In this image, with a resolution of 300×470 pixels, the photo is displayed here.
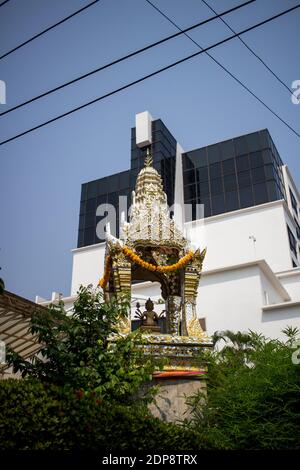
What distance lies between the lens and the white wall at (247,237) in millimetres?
38844

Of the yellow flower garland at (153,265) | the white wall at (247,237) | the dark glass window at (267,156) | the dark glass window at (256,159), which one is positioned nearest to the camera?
the yellow flower garland at (153,265)

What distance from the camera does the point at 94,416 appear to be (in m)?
6.55

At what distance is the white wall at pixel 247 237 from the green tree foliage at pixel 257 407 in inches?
1161

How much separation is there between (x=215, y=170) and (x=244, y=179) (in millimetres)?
3564

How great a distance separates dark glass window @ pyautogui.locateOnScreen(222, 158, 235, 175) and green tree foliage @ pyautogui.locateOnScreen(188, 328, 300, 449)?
3725cm

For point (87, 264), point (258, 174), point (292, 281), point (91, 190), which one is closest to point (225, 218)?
point (258, 174)

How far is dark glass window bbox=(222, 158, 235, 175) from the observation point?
1790 inches

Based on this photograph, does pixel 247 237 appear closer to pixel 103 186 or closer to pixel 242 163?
pixel 242 163

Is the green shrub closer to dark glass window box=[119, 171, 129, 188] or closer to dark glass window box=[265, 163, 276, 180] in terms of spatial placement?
dark glass window box=[265, 163, 276, 180]

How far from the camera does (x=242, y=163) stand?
45125mm

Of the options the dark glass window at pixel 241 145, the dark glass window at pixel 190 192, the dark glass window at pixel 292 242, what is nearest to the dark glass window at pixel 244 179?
the dark glass window at pixel 241 145

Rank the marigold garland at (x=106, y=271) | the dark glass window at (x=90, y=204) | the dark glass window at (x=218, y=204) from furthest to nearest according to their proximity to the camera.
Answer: the dark glass window at (x=90, y=204)
the dark glass window at (x=218, y=204)
the marigold garland at (x=106, y=271)

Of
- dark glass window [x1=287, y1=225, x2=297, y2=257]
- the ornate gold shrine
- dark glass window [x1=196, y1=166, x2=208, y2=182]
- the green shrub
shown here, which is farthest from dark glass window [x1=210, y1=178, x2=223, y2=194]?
the green shrub

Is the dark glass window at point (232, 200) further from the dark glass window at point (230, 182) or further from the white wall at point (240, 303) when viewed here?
the white wall at point (240, 303)
